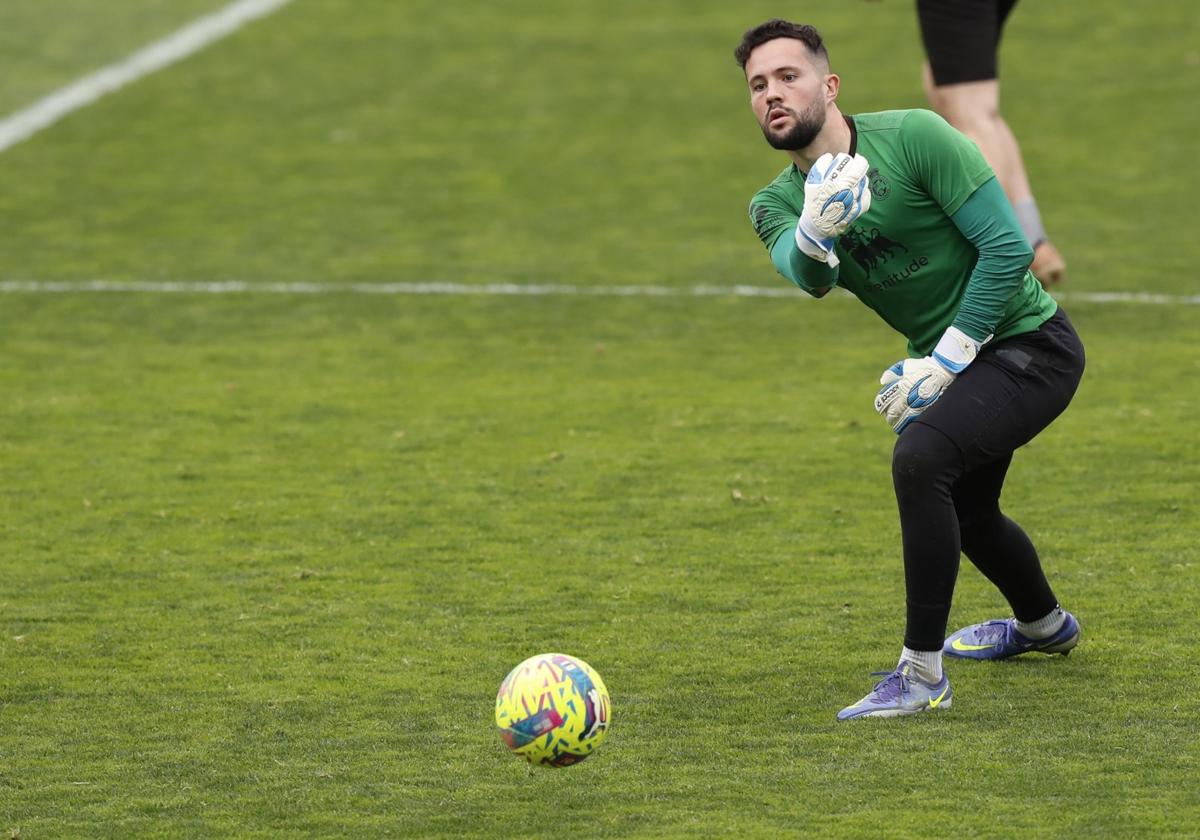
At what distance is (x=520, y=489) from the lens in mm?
9008

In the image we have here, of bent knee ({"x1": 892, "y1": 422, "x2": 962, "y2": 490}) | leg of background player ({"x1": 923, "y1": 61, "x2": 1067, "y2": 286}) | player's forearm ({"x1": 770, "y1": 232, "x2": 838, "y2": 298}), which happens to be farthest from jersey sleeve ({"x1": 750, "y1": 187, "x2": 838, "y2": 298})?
leg of background player ({"x1": 923, "y1": 61, "x2": 1067, "y2": 286})

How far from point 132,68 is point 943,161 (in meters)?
15.4

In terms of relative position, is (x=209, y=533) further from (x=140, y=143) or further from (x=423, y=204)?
(x=140, y=143)

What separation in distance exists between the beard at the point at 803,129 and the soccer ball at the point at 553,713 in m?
1.72

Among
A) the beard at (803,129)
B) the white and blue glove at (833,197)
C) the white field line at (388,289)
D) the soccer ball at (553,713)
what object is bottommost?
the white field line at (388,289)

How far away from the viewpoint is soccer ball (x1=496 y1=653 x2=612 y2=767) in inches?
216

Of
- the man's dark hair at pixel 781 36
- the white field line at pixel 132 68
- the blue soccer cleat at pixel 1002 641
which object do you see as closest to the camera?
the man's dark hair at pixel 781 36

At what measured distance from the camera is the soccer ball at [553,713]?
216 inches

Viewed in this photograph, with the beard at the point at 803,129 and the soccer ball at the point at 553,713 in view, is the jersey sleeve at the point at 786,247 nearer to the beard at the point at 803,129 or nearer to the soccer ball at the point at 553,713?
the beard at the point at 803,129

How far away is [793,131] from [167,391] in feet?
19.2

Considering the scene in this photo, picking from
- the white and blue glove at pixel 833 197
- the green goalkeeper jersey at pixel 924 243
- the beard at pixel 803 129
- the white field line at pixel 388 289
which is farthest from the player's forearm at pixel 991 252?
the white field line at pixel 388 289

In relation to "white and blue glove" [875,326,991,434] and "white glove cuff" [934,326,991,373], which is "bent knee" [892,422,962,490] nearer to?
"white and blue glove" [875,326,991,434]

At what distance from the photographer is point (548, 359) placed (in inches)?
454

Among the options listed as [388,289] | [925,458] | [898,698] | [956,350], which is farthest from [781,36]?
[388,289]
